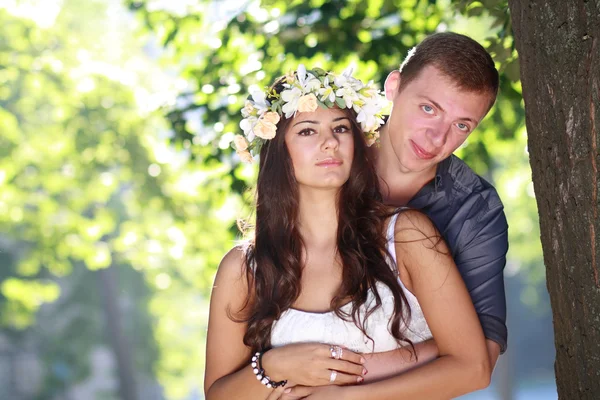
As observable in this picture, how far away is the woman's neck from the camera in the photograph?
3.62 meters

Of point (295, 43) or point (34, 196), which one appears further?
point (34, 196)

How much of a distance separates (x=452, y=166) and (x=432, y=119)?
0.86 feet

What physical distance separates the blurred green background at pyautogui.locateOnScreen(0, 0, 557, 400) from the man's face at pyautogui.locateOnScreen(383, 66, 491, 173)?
1.07m

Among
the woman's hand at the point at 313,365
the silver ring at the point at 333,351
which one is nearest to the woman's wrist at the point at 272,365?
the woman's hand at the point at 313,365

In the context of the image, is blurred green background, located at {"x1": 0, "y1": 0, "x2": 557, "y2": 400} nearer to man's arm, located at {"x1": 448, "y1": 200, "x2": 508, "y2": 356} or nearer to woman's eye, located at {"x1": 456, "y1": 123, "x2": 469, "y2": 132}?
woman's eye, located at {"x1": 456, "y1": 123, "x2": 469, "y2": 132}

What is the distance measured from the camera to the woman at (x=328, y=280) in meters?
3.30

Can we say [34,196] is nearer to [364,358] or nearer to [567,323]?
[364,358]

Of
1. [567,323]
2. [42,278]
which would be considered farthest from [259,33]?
[42,278]

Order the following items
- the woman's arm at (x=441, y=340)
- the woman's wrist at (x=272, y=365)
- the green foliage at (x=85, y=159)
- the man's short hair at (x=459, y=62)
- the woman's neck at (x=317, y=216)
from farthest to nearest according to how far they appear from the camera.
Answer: the green foliage at (x=85, y=159) < the woman's neck at (x=317, y=216) < the man's short hair at (x=459, y=62) < the woman's wrist at (x=272, y=365) < the woman's arm at (x=441, y=340)

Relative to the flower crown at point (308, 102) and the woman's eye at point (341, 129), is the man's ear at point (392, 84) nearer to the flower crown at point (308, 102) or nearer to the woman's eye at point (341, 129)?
the flower crown at point (308, 102)

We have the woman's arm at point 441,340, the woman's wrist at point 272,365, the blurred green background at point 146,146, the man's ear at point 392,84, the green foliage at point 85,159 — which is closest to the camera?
the woman's arm at point 441,340

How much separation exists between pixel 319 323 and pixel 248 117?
0.93 metres

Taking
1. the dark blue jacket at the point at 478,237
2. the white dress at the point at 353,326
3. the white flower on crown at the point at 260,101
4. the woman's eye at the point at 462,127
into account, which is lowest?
the white dress at the point at 353,326

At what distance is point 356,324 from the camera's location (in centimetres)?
342
